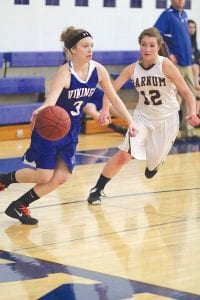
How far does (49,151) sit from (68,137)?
0.76 feet

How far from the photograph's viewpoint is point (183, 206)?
7.13 m

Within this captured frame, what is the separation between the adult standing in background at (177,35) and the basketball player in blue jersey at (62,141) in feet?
16.6

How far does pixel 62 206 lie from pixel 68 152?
0.85 metres

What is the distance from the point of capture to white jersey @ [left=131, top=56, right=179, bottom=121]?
24.0 ft

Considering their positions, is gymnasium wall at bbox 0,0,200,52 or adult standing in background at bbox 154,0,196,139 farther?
gymnasium wall at bbox 0,0,200,52

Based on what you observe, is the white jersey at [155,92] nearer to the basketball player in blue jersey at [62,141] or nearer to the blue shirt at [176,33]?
the basketball player in blue jersey at [62,141]

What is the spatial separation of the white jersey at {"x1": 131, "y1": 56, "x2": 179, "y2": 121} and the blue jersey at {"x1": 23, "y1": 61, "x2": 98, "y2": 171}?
34.9 inches

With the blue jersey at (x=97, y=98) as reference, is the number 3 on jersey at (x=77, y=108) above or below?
above

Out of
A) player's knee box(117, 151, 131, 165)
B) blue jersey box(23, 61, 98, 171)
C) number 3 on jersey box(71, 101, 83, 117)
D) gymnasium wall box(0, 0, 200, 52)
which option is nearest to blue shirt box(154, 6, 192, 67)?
gymnasium wall box(0, 0, 200, 52)

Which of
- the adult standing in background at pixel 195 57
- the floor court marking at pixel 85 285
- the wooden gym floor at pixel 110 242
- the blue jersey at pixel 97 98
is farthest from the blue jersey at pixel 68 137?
the adult standing in background at pixel 195 57

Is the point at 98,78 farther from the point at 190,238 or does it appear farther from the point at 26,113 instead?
the point at 26,113

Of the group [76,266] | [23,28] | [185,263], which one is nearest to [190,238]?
[185,263]

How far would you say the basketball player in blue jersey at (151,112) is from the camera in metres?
7.27

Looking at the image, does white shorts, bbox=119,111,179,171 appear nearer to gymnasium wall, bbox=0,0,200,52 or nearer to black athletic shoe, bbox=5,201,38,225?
black athletic shoe, bbox=5,201,38,225
